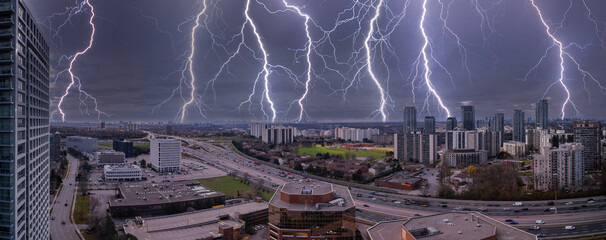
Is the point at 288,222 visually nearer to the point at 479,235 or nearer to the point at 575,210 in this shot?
the point at 479,235

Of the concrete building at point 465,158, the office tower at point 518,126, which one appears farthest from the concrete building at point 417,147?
the office tower at point 518,126

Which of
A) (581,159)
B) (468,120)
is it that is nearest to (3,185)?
(581,159)

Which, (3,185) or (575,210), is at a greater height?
(3,185)

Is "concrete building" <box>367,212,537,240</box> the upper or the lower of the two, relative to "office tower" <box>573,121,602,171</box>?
lower

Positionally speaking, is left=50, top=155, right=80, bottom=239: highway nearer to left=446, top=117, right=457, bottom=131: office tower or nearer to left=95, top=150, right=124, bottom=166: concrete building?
left=95, top=150, right=124, bottom=166: concrete building

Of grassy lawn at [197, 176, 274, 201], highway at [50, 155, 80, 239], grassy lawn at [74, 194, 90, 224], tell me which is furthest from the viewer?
grassy lawn at [197, 176, 274, 201]

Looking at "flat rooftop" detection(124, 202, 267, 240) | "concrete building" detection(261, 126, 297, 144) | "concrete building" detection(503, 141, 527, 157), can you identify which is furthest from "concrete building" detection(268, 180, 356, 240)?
"concrete building" detection(261, 126, 297, 144)
